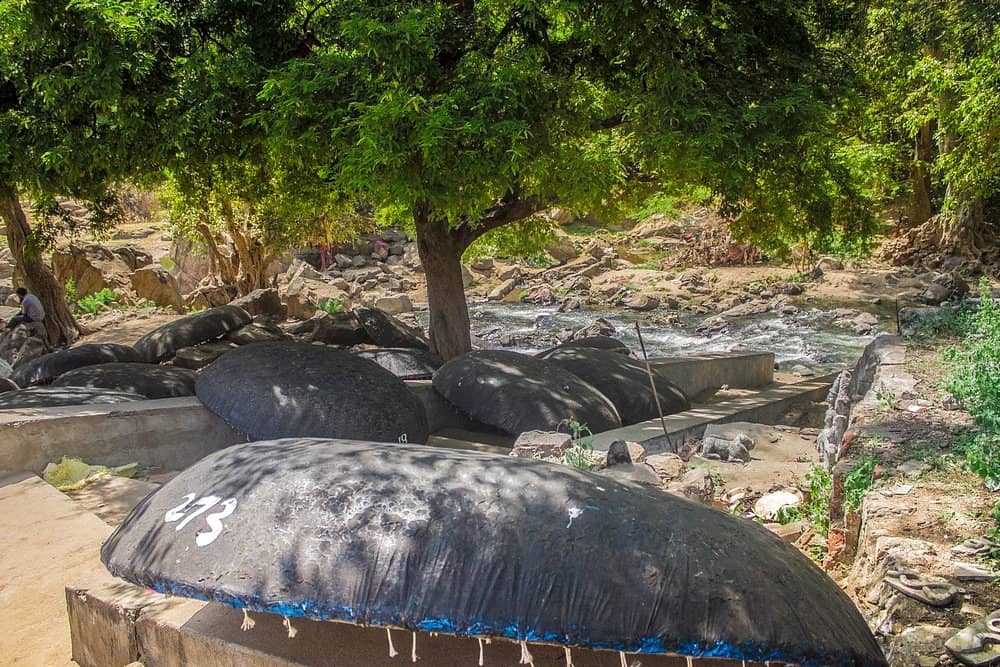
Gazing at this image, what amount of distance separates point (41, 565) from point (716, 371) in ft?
28.8

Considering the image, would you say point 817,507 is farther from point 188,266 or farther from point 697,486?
point 188,266

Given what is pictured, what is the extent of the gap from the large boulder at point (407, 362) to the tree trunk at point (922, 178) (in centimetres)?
1624

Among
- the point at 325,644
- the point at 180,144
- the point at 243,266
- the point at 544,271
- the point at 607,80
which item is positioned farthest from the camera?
the point at 544,271

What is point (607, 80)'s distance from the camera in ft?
28.9

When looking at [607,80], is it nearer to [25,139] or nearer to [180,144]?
[180,144]

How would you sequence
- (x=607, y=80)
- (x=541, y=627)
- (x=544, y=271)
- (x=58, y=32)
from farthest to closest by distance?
(x=544, y=271) → (x=607, y=80) → (x=58, y=32) → (x=541, y=627)

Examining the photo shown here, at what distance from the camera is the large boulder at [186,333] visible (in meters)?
11.7

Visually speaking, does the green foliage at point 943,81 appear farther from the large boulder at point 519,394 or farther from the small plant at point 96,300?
the small plant at point 96,300


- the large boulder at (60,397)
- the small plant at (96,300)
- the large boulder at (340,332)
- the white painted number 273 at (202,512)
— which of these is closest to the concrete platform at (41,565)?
the white painted number 273 at (202,512)

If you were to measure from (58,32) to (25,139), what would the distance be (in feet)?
4.46

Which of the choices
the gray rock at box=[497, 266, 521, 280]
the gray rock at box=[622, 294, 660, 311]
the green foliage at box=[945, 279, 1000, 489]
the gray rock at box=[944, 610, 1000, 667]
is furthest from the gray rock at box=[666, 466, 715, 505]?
the gray rock at box=[497, 266, 521, 280]

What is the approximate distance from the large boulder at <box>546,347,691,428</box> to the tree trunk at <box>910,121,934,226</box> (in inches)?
592

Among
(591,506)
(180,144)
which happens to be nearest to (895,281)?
(180,144)

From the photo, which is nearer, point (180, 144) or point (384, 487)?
point (384, 487)
